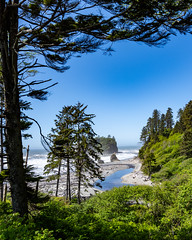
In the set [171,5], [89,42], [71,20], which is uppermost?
[71,20]

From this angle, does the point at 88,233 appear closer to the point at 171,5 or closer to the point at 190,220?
the point at 190,220

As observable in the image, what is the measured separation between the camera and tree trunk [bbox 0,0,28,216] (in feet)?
11.3

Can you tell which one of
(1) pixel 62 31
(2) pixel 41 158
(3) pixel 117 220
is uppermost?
(1) pixel 62 31

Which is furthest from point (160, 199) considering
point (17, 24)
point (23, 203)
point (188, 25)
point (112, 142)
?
point (112, 142)

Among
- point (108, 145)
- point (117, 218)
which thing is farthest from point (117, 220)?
point (108, 145)

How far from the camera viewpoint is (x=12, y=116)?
3.61m

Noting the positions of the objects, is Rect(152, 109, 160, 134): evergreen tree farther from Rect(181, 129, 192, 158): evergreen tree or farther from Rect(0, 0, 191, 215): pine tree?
Rect(0, 0, 191, 215): pine tree

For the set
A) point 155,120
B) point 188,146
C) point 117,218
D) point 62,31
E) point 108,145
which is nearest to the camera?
point 62,31

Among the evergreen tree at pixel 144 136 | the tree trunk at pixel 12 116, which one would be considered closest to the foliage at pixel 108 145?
the evergreen tree at pixel 144 136

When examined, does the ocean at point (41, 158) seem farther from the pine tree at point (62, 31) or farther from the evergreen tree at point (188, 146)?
the evergreen tree at point (188, 146)

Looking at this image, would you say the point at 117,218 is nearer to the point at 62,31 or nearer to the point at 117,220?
the point at 117,220

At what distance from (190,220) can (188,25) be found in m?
5.82

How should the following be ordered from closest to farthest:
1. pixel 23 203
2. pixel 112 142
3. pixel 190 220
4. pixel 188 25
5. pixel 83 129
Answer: pixel 188 25 → pixel 23 203 → pixel 190 220 → pixel 83 129 → pixel 112 142

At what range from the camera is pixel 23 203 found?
3469 millimetres
